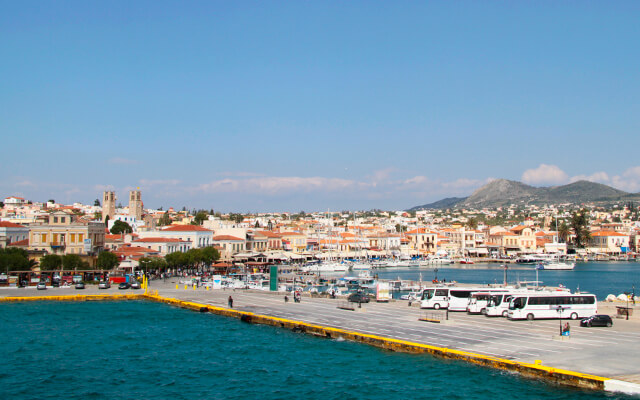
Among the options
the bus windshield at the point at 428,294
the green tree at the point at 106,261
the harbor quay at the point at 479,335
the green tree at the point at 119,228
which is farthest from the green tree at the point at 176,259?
the green tree at the point at 119,228

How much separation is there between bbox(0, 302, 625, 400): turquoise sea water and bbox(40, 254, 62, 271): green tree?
24.2 m

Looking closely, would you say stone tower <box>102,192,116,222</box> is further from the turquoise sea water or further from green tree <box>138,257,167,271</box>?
the turquoise sea water

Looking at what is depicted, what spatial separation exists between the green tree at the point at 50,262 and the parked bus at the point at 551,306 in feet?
152

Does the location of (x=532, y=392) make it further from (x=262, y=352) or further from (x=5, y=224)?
(x=5, y=224)

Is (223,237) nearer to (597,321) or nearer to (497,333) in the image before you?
(497,333)

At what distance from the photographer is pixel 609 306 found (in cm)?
3603

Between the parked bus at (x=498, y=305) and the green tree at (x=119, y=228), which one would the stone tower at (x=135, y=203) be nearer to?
the green tree at (x=119, y=228)

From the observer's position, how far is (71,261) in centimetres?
6106

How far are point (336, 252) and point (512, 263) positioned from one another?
36709 millimetres

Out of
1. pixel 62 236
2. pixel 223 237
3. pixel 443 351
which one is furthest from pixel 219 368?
pixel 223 237

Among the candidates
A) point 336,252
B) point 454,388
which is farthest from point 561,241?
point 454,388

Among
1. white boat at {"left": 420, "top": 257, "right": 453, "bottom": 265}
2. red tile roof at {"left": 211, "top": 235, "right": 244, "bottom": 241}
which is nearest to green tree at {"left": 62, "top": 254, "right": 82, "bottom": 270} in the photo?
red tile roof at {"left": 211, "top": 235, "right": 244, "bottom": 241}

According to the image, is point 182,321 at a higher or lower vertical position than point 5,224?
lower

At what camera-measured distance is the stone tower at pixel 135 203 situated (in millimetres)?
151875
